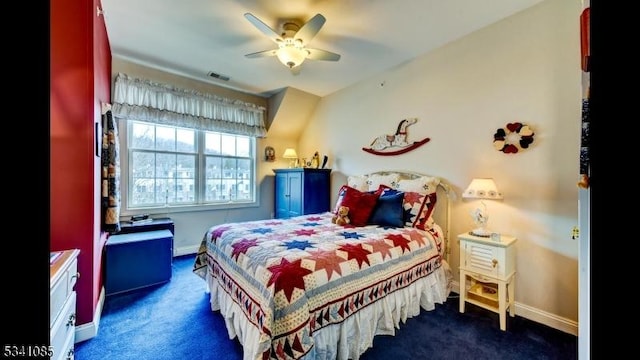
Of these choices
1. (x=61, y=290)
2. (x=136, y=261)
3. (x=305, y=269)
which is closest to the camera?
(x=61, y=290)

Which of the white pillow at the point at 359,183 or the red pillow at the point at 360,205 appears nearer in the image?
the red pillow at the point at 360,205

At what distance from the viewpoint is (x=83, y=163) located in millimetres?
1900

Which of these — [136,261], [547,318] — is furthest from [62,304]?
[547,318]

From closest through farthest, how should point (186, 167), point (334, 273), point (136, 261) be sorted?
point (334, 273) → point (136, 261) → point (186, 167)

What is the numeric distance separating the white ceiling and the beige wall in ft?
0.77

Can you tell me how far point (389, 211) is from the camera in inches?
105

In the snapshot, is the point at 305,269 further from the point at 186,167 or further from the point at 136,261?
the point at 186,167

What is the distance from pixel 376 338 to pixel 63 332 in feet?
6.44

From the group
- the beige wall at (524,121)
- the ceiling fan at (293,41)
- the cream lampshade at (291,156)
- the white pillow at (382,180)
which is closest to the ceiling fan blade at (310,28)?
the ceiling fan at (293,41)

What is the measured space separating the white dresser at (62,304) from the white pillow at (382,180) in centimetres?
292

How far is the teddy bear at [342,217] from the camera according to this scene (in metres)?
2.74

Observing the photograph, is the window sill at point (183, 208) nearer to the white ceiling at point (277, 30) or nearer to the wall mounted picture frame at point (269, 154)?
the wall mounted picture frame at point (269, 154)

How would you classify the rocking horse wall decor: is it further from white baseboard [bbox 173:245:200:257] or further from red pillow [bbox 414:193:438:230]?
white baseboard [bbox 173:245:200:257]
